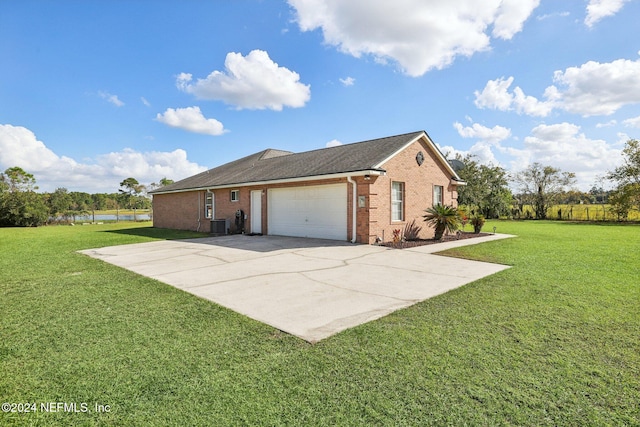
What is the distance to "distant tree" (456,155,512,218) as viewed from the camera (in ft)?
98.4

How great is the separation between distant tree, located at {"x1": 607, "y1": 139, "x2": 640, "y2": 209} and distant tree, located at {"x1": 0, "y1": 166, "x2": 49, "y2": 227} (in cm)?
5011

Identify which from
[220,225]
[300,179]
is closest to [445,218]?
[300,179]

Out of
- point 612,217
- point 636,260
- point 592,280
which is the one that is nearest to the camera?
point 592,280

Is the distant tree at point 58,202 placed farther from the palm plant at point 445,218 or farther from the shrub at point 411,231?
the palm plant at point 445,218

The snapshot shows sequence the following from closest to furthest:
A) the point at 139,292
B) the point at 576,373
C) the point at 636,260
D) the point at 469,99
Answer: the point at 576,373, the point at 139,292, the point at 636,260, the point at 469,99

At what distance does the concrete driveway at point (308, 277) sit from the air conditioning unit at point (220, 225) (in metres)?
6.13

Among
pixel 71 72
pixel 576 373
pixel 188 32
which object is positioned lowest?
pixel 576 373

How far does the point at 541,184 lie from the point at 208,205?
111 ft

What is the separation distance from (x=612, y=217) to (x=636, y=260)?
26.4m

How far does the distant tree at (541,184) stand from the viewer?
32.5 meters

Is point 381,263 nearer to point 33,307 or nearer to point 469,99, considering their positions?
point 33,307

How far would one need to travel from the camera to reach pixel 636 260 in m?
8.16

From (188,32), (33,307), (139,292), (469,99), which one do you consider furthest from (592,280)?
(188,32)

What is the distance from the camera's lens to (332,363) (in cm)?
294
